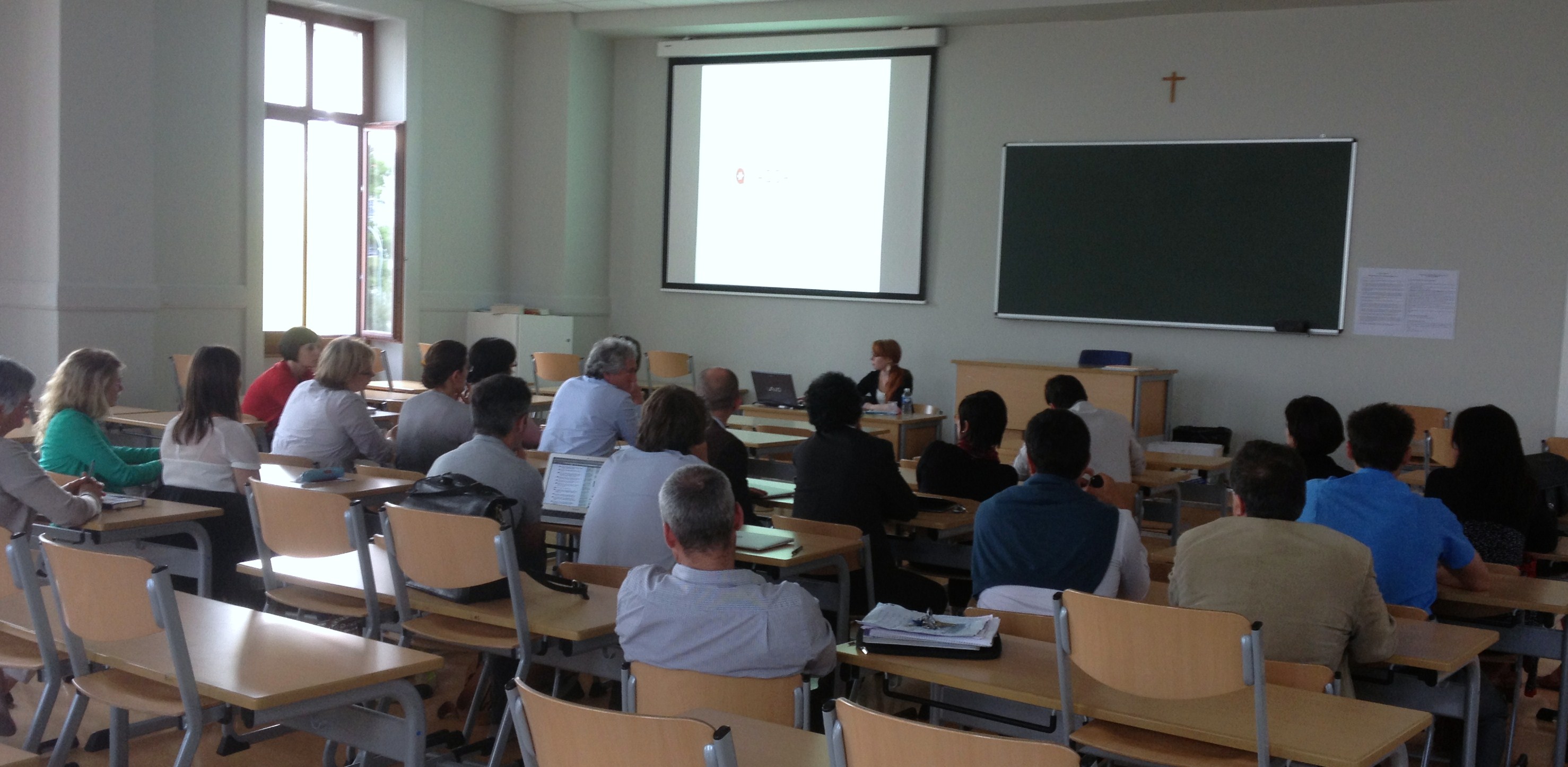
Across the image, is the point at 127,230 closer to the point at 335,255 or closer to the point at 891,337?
the point at 335,255

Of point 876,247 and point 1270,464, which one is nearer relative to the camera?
point 1270,464

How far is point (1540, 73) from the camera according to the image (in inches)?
309

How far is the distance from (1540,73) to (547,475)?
669 centimetres

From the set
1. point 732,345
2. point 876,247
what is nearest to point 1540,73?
point 876,247

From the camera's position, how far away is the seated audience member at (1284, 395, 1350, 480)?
14.6ft

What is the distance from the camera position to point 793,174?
34.1ft

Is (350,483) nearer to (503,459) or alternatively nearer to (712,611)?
(503,459)

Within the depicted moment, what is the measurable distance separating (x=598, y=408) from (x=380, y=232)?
18.6 ft

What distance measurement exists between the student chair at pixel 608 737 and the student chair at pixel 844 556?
1.95 metres

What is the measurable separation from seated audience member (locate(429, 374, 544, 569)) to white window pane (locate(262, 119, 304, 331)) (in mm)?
6139

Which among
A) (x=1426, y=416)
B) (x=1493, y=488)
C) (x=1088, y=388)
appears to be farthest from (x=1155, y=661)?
(x=1426, y=416)

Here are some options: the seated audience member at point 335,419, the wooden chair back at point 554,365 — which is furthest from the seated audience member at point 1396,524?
the wooden chair back at point 554,365

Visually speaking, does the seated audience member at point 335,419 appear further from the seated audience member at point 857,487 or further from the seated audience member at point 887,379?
the seated audience member at point 887,379

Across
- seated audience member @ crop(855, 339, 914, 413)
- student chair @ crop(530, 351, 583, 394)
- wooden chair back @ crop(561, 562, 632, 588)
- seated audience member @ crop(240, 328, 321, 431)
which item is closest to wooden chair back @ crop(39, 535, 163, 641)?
wooden chair back @ crop(561, 562, 632, 588)
